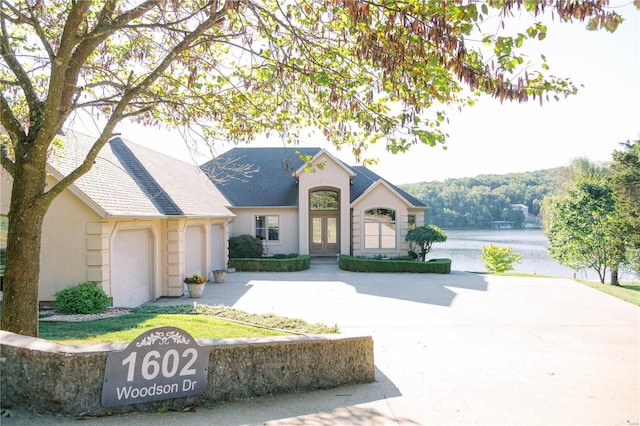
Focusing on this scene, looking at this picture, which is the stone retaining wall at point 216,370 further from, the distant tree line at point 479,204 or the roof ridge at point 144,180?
the distant tree line at point 479,204

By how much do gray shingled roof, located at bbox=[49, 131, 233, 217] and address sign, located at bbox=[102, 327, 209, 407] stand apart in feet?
18.0

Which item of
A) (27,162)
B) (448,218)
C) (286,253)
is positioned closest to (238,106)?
(27,162)

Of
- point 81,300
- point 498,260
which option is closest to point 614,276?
point 498,260

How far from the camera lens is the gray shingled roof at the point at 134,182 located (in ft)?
37.6

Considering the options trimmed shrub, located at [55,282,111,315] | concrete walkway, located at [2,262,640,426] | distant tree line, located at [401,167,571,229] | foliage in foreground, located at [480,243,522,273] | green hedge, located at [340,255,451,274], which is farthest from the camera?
distant tree line, located at [401,167,571,229]

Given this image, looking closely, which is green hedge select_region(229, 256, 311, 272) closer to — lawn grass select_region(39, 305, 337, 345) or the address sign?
lawn grass select_region(39, 305, 337, 345)

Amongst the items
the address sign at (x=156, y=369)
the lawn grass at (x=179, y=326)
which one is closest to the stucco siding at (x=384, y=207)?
the lawn grass at (x=179, y=326)

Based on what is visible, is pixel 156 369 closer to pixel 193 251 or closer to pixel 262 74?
pixel 262 74

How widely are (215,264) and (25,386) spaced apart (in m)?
16.1

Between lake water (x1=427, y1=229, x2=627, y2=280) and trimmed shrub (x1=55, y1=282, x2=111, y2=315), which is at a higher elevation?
trimmed shrub (x1=55, y1=282, x2=111, y2=315)

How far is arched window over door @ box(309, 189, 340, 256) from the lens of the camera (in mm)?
26359

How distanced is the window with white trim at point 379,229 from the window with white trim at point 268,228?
5.42 m

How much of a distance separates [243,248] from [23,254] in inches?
678

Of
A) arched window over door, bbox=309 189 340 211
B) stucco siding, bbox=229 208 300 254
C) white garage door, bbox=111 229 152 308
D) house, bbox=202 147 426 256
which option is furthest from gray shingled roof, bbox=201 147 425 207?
white garage door, bbox=111 229 152 308
